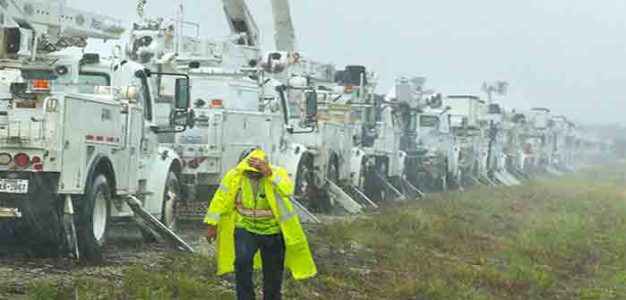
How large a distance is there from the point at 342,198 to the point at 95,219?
1024 centimetres

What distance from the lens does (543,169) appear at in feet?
199

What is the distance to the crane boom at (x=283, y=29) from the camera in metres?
28.4

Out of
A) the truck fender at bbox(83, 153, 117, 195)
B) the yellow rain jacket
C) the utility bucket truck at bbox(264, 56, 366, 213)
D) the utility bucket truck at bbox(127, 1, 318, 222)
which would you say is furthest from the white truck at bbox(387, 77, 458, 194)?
the yellow rain jacket

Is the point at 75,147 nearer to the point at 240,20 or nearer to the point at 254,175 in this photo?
the point at 254,175

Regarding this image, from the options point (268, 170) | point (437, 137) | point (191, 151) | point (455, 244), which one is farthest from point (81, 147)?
point (437, 137)

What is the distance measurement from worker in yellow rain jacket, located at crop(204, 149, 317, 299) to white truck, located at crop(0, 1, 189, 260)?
2.44 meters

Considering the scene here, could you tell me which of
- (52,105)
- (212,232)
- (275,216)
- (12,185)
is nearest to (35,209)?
(12,185)

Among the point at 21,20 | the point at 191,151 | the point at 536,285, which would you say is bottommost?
the point at 536,285

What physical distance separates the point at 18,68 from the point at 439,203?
1439 cm

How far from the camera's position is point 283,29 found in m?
28.4

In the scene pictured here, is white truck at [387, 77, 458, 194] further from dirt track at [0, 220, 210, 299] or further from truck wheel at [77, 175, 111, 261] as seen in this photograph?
truck wheel at [77, 175, 111, 261]

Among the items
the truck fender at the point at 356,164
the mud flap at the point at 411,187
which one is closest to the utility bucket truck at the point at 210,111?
the truck fender at the point at 356,164

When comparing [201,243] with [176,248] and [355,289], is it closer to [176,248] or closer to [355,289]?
[176,248]

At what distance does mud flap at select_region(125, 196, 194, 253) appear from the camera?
502 inches
